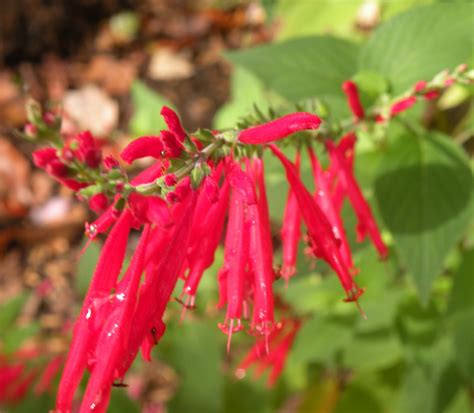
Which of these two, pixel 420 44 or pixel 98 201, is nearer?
pixel 98 201

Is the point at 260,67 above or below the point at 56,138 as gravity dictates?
above

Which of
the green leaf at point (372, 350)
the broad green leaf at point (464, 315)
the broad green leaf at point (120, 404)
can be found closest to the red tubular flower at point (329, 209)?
the broad green leaf at point (464, 315)

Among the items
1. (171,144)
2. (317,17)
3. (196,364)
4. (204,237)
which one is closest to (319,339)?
(196,364)

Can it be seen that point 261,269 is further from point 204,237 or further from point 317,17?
point 317,17

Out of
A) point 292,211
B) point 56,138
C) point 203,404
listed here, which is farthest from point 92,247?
point 292,211

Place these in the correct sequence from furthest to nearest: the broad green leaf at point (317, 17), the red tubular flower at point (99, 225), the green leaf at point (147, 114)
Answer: the broad green leaf at point (317, 17) → the green leaf at point (147, 114) → the red tubular flower at point (99, 225)

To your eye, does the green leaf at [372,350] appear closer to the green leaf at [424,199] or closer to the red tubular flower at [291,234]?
the green leaf at [424,199]

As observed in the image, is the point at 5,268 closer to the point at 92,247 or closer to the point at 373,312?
the point at 92,247
